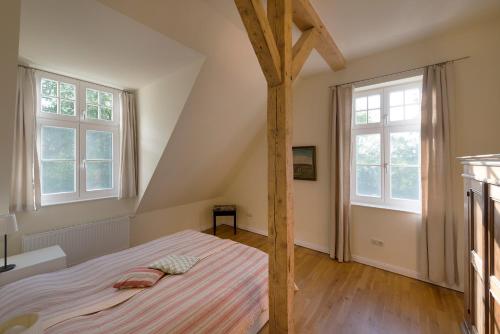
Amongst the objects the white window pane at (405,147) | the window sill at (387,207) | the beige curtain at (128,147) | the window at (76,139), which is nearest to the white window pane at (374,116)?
the white window pane at (405,147)

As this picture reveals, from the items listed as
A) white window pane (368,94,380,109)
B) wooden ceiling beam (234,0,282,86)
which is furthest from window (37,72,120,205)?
white window pane (368,94,380,109)

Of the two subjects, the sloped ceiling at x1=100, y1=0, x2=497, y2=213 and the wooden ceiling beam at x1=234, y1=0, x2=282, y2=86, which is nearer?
the wooden ceiling beam at x1=234, y1=0, x2=282, y2=86

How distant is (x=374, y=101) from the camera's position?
9.02 feet

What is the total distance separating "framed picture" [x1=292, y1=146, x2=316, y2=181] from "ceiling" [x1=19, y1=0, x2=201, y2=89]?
6.54 feet

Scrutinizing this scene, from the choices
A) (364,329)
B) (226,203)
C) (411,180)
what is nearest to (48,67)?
(226,203)

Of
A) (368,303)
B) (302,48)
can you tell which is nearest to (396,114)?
(302,48)

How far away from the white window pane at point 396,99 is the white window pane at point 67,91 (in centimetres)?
409

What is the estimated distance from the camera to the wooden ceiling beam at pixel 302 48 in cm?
151

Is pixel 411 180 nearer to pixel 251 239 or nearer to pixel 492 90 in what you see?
pixel 492 90

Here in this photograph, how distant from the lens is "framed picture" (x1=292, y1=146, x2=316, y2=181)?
3.09 m

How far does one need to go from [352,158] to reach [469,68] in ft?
4.67

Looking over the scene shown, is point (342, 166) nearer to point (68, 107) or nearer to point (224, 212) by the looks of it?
point (224, 212)

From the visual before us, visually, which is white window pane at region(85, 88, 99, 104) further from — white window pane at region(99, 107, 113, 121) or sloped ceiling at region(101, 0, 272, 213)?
sloped ceiling at region(101, 0, 272, 213)

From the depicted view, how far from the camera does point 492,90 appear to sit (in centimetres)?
195
